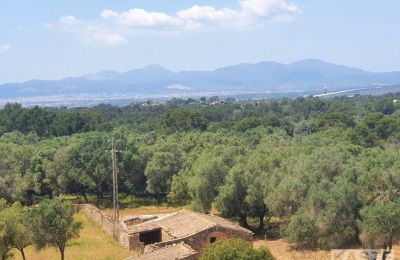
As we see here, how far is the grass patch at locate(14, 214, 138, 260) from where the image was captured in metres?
33.3

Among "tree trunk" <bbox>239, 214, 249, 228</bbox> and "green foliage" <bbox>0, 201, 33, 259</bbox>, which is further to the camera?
"tree trunk" <bbox>239, 214, 249, 228</bbox>

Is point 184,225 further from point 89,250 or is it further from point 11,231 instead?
point 11,231

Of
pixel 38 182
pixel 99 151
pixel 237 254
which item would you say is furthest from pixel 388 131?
pixel 237 254

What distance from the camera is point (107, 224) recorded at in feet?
132

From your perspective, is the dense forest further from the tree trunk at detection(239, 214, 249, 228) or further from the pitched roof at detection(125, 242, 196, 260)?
the pitched roof at detection(125, 242, 196, 260)

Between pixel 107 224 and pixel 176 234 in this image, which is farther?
pixel 107 224

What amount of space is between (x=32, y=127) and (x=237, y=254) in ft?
236

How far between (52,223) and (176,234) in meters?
8.05

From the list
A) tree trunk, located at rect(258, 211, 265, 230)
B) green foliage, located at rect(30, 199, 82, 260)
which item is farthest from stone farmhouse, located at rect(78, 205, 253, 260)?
tree trunk, located at rect(258, 211, 265, 230)

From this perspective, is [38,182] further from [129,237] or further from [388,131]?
[388,131]
